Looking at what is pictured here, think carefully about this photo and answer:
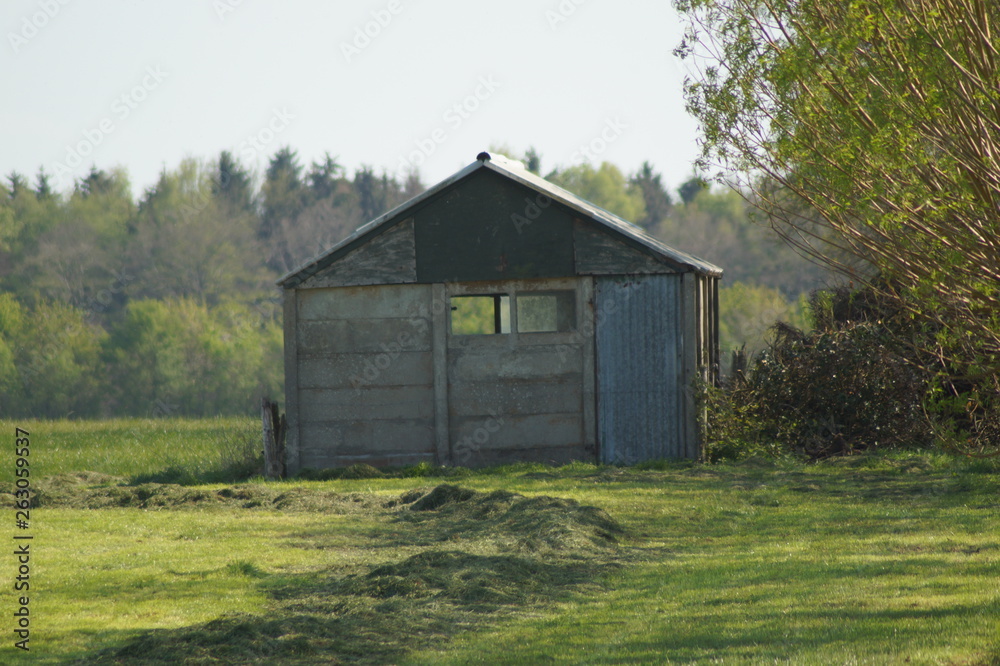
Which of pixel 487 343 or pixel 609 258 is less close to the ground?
pixel 609 258

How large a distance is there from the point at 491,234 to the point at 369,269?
2161 millimetres

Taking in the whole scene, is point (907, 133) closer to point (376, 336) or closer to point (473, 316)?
point (376, 336)

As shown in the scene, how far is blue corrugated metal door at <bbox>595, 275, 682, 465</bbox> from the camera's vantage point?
1822 centimetres

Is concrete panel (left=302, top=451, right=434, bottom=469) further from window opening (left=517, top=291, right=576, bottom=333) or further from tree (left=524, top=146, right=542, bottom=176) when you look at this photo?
tree (left=524, top=146, right=542, bottom=176)

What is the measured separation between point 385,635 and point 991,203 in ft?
18.0

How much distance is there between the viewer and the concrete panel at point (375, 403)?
1836 cm

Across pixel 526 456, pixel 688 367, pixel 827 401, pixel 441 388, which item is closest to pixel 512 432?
pixel 526 456

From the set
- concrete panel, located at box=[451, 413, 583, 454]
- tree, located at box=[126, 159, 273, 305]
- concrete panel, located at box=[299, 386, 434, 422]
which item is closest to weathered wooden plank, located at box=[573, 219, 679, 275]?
concrete panel, located at box=[451, 413, 583, 454]

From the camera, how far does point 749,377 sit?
62.4 ft

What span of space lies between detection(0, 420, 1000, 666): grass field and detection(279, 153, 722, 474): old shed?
1639 millimetres

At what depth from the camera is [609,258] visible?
1822 cm

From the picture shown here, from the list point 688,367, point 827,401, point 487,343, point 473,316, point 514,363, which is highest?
point 473,316

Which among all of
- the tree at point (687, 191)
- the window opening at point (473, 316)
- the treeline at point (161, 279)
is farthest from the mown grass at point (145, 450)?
the tree at point (687, 191)

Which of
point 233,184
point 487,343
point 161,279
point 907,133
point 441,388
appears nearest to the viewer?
point 907,133
